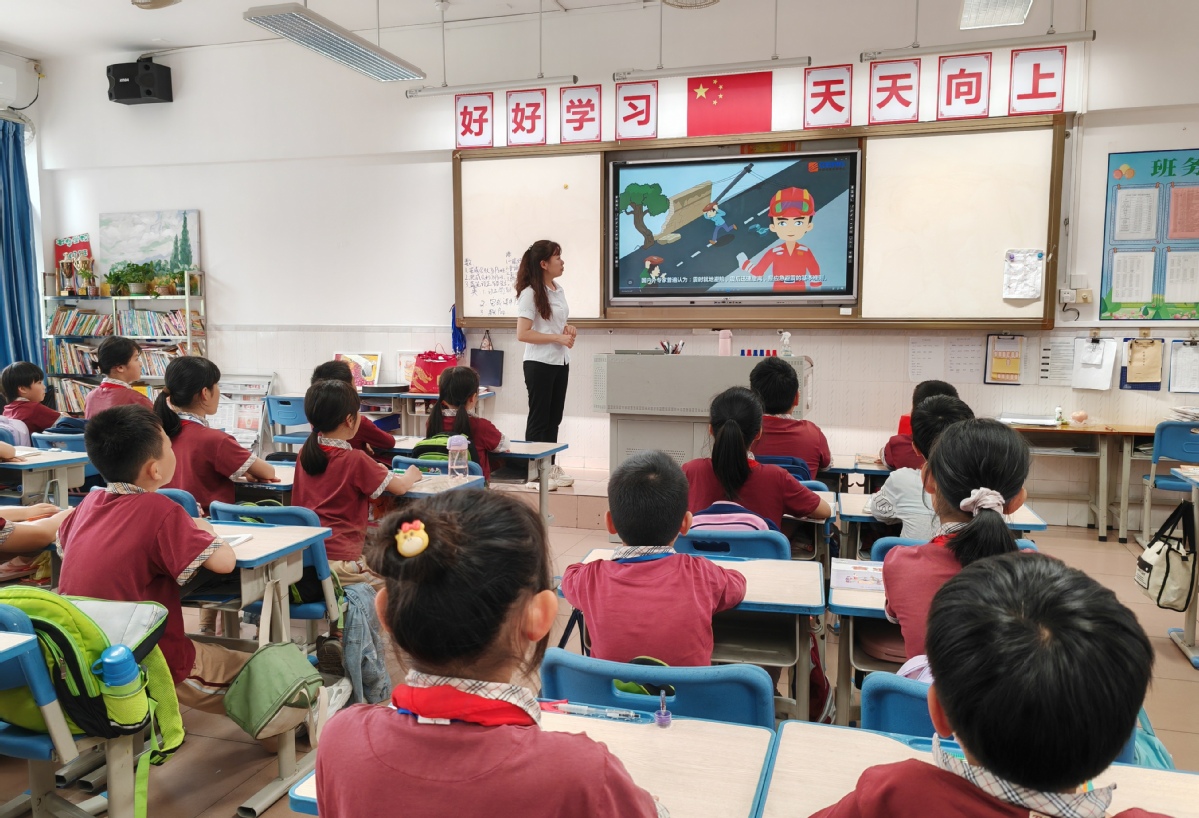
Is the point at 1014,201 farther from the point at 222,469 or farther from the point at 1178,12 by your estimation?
the point at 222,469

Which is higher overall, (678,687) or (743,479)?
(743,479)

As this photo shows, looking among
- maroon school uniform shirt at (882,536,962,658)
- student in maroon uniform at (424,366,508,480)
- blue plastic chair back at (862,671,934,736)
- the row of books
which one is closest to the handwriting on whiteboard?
student in maroon uniform at (424,366,508,480)

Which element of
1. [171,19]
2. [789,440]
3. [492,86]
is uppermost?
[171,19]

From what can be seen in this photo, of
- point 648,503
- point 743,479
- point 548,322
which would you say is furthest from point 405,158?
point 648,503

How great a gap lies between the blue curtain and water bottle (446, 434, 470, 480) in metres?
A: 5.46

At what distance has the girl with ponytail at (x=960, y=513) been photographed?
63.9 inches

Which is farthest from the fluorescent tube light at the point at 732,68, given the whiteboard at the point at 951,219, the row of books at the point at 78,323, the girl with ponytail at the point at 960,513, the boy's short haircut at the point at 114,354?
the row of books at the point at 78,323

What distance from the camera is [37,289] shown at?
7.29 m

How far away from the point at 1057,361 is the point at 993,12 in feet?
6.94

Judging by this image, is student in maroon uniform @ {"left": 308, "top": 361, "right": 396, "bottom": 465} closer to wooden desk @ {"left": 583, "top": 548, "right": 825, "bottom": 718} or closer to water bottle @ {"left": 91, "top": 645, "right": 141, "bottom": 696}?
wooden desk @ {"left": 583, "top": 548, "right": 825, "bottom": 718}

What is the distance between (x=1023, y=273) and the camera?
5.02m

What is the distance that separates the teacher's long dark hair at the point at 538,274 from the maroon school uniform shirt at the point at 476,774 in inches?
162

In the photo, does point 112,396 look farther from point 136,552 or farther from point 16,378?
point 136,552

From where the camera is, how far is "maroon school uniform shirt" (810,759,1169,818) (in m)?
0.78
